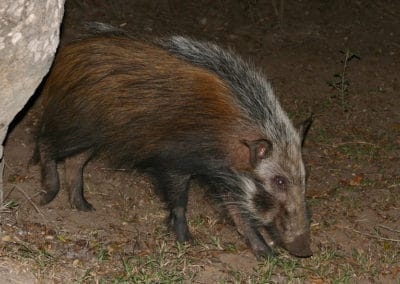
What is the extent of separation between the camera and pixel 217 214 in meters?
6.61

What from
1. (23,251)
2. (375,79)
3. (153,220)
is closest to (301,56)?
(375,79)

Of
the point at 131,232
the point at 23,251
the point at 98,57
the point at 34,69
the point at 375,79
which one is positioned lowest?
the point at 375,79

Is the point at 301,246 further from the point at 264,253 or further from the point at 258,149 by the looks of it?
the point at 258,149

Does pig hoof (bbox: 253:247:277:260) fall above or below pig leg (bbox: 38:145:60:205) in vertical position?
below

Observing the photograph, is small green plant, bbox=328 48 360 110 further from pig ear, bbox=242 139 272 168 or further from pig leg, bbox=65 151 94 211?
pig leg, bbox=65 151 94 211

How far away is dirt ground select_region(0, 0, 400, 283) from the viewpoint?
5.43 metres

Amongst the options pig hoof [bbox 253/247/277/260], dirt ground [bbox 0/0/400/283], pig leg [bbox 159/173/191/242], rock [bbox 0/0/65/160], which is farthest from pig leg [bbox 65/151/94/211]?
rock [bbox 0/0/65/160]

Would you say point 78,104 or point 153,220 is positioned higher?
point 78,104

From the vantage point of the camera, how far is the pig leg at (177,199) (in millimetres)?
6055

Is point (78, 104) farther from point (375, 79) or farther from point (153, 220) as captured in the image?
point (375, 79)

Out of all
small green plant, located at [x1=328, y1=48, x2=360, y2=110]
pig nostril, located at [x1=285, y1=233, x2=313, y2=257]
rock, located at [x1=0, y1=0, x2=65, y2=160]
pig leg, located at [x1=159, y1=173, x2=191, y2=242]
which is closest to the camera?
rock, located at [x1=0, y1=0, x2=65, y2=160]

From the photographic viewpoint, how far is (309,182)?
7246 millimetres

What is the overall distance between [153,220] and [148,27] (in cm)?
385

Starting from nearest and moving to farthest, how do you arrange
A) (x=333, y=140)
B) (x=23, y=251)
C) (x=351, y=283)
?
(x=23, y=251)
(x=351, y=283)
(x=333, y=140)
